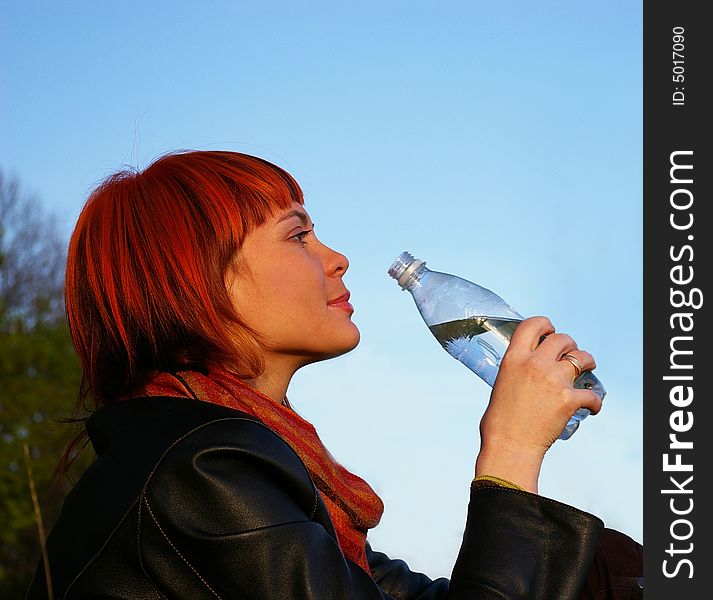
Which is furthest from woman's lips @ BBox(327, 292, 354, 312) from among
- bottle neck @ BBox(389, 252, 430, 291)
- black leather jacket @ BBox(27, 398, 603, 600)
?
black leather jacket @ BBox(27, 398, 603, 600)

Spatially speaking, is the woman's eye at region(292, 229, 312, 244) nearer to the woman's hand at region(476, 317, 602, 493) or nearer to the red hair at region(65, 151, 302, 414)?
the red hair at region(65, 151, 302, 414)

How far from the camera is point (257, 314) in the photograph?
2.68 metres

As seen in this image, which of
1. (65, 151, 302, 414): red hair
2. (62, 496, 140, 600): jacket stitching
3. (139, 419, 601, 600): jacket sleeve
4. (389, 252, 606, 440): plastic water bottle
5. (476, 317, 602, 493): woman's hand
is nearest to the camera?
(139, 419, 601, 600): jacket sleeve

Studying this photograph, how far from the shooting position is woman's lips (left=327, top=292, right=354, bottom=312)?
279 centimetres

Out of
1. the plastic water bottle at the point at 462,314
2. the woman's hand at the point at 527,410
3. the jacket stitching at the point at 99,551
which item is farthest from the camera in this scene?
the plastic water bottle at the point at 462,314

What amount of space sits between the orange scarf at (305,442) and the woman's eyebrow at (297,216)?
17.2 inches

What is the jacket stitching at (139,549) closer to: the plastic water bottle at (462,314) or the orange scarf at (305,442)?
the orange scarf at (305,442)

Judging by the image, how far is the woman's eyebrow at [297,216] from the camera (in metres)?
2.80

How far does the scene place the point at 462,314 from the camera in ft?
11.1

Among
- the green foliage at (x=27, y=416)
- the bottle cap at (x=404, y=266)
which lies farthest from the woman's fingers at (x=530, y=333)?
the green foliage at (x=27, y=416)

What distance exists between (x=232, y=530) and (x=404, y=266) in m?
1.36

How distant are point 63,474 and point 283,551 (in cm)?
97
